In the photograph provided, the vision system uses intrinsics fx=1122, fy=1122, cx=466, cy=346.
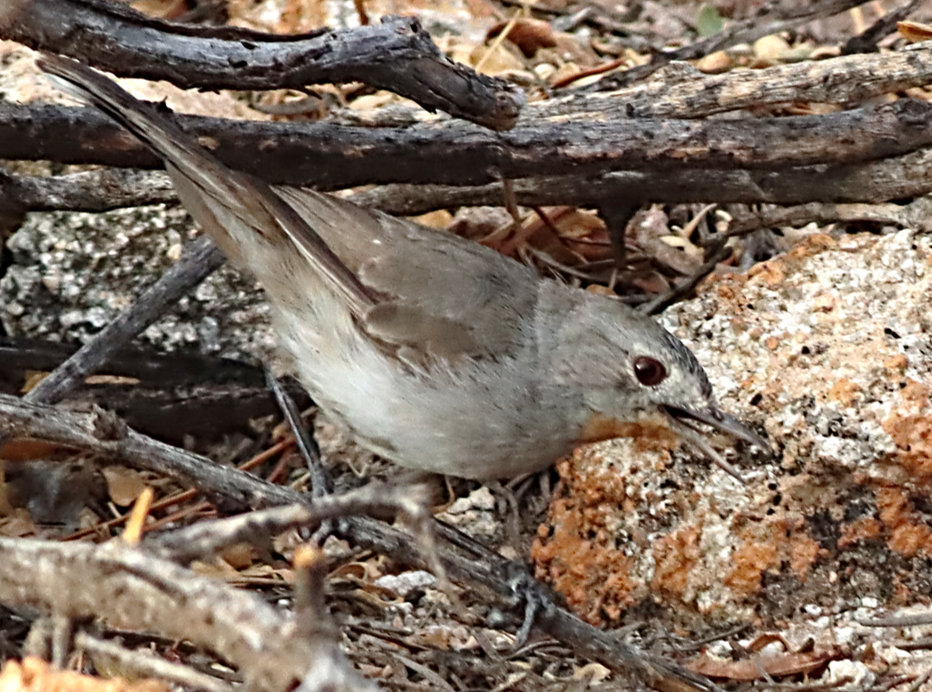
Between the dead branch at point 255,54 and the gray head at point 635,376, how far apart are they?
715 millimetres

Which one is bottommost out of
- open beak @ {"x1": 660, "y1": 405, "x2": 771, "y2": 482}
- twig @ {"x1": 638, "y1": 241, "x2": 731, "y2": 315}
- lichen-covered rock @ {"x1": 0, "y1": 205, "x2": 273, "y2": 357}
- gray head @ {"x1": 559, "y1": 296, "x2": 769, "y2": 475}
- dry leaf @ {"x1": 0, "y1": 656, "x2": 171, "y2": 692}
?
dry leaf @ {"x1": 0, "y1": 656, "x2": 171, "y2": 692}

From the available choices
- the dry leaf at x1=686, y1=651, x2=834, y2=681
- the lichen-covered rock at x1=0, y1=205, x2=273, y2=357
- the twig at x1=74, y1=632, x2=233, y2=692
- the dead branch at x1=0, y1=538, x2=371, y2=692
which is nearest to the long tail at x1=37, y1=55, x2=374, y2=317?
the lichen-covered rock at x1=0, y1=205, x2=273, y2=357

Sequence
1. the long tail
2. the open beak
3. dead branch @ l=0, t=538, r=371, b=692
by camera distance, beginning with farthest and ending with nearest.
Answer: the open beak
the long tail
dead branch @ l=0, t=538, r=371, b=692

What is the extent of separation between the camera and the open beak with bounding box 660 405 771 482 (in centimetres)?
270

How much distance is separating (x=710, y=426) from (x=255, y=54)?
1390 millimetres

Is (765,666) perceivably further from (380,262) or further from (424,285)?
(380,262)

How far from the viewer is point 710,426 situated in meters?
2.76

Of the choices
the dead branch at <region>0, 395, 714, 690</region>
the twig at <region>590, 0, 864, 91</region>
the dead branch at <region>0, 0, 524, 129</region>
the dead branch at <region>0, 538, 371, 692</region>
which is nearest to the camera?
the dead branch at <region>0, 538, 371, 692</region>

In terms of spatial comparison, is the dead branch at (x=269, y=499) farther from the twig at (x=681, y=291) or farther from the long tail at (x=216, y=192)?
the twig at (x=681, y=291)

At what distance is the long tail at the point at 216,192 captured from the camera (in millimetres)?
2545

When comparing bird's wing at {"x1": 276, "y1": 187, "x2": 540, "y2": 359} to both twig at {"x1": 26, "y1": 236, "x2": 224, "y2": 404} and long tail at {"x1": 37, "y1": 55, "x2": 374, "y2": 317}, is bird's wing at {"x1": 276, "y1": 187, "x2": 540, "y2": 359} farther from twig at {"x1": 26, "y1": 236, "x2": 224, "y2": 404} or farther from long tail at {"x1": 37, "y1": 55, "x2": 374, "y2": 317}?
twig at {"x1": 26, "y1": 236, "x2": 224, "y2": 404}

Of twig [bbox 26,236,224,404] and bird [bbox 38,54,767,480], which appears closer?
bird [bbox 38,54,767,480]

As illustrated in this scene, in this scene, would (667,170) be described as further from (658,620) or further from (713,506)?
(658,620)

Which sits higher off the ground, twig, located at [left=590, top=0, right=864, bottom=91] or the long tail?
twig, located at [left=590, top=0, right=864, bottom=91]
